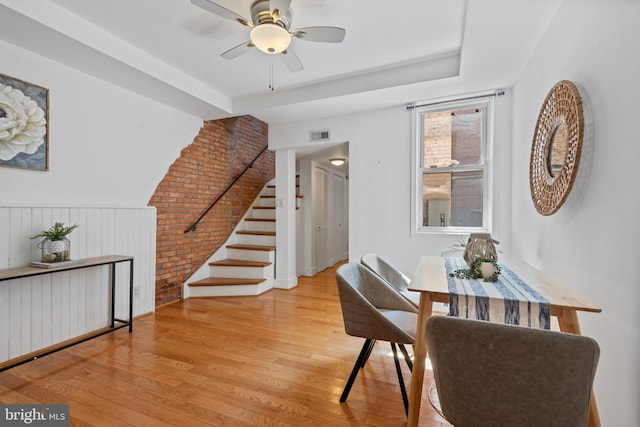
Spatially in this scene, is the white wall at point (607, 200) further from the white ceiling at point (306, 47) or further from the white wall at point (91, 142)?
the white wall at point (91, 142)

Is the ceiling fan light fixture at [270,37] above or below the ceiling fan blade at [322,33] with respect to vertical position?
below

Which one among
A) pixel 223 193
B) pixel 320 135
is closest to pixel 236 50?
pixel 320 135

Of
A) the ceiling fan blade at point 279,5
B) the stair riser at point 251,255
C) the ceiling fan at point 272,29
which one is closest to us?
the ceiling fan blade at point 279,5

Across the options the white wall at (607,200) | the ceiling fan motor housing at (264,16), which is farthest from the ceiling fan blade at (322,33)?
the white wall at (607,200)

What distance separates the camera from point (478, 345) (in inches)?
35.8

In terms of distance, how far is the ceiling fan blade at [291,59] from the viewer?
229cm

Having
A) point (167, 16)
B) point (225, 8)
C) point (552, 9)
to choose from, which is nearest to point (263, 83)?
point (167, 16)

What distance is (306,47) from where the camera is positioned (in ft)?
8.46

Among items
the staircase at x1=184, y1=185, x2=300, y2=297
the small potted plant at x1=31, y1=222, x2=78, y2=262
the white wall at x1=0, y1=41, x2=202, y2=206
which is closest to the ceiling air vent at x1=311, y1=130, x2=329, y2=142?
the staircase at x1=184, y1=185, x2=300, y2=297

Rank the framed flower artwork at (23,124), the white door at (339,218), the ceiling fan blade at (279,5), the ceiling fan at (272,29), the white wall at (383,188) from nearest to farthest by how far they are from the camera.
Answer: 1. the ceiling fan blade at (279,5)
2. the ceiling fan at (272,29)
3. the framed flower artwork at (23,124)
4. the white wall at (383,188)
5. the white door at (339,218)

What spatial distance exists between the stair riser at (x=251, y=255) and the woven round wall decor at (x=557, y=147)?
3.38m

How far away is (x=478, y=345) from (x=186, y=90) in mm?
3469

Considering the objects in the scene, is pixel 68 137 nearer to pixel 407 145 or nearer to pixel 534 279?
pixel 407 145

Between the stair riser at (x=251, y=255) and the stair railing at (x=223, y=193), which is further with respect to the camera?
the stair riser at (x=251, y=255)
